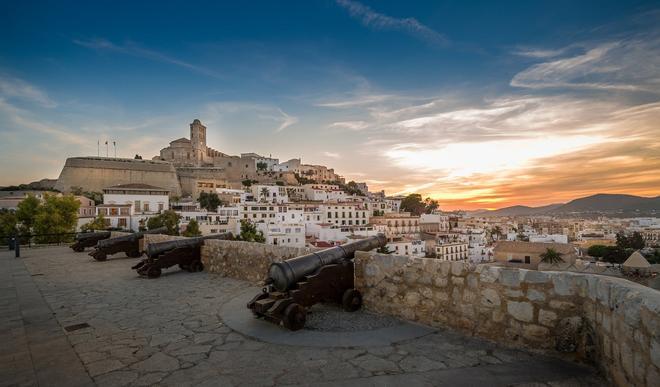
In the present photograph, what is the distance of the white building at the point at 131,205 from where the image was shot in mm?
52844

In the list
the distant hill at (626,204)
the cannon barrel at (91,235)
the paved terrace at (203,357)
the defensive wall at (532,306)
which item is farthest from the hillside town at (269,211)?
the distant hill at (626,204)

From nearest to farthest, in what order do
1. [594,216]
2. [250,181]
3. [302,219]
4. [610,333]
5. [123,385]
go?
[610,333] < [123,385] < [302,219] < [250,181] < [594,216]

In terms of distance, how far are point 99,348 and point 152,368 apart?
34.2 inches

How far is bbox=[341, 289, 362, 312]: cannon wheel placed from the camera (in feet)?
14.7

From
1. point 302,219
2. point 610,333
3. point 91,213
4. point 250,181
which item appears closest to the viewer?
Answer: point 610,333

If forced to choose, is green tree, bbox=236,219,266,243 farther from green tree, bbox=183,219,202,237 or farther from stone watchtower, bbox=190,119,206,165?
stone watchtower, bbox=190,119,206,165

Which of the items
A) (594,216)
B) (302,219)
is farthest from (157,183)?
(594,216)

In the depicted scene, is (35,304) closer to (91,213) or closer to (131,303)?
(131,303)

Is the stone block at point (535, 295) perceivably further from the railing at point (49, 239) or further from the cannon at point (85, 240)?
the railing at point (49, 239)

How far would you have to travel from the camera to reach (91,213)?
173 ft

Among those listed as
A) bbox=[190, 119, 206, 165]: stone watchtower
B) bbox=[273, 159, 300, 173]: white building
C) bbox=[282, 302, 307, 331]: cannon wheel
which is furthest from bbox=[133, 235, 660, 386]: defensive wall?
bbox=[273, 159, 300, 173]: white building

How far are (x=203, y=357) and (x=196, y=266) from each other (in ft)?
17.2

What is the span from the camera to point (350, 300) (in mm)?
4488

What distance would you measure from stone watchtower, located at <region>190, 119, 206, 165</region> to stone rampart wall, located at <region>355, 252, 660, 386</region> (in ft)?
345
